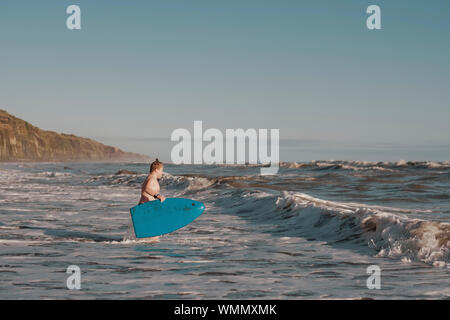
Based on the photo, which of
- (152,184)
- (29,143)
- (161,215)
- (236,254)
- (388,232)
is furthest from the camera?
(29,143)

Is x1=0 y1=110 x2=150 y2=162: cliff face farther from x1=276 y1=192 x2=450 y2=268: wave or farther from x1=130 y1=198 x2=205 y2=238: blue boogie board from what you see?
x1=276 y1=192 x2=450 y2=268: wave

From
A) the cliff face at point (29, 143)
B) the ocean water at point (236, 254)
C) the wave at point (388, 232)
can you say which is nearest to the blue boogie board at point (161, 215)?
the ocean water at point (236, 254)

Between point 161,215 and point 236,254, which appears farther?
point 161,215

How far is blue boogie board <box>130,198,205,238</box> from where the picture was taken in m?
9.52

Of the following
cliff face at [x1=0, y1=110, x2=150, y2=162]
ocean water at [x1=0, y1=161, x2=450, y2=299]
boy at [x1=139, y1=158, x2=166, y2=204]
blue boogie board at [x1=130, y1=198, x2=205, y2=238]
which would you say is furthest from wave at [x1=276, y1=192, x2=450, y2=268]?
cliff face at [x1=0, y1=110, x2=150, y2=162]

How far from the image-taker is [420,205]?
52.0ft

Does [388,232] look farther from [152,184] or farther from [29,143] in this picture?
[29,143]

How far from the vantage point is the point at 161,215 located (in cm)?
974

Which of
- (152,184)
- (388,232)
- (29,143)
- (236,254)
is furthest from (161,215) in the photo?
(29,143)

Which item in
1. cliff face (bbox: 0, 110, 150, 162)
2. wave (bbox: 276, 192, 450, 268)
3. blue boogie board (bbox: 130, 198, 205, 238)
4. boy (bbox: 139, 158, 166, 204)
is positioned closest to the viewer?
wave (bbox: 276, 192, 450, 268)

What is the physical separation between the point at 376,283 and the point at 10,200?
14.4 meters

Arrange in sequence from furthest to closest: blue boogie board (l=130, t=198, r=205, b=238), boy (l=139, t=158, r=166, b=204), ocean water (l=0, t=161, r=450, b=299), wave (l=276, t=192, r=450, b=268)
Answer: boy (l=139, t=158, r=166, b=204)
blue boogie board (l=130, t=198, r=205, b=238)
wave (l=276, t=192, r=450, b=268)
ocean water (l=0, t=161, r=450, b=299)
